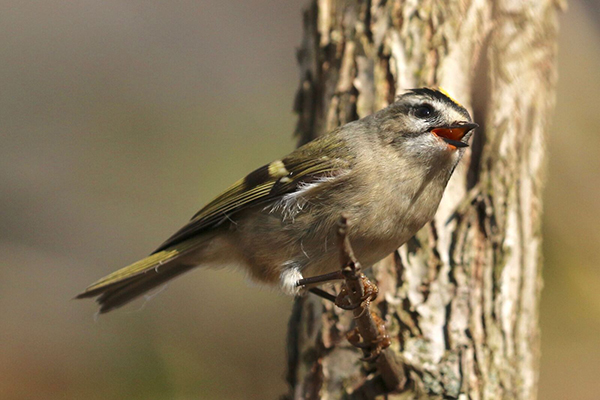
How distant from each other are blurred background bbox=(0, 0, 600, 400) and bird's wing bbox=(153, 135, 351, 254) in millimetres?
1419

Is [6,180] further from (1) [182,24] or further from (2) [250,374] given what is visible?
(2) [250,374]

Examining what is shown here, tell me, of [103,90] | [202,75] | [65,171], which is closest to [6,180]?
[65,171]

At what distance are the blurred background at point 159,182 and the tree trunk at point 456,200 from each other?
1.02m

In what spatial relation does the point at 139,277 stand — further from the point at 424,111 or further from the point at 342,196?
the point at 424,111

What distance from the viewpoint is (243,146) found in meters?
5.22

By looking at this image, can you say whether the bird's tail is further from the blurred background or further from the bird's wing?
the blurred background

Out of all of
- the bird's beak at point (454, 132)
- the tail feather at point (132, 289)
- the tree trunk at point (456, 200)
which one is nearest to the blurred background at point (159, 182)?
the tree trunk at point (456, 200)

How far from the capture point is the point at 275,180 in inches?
109

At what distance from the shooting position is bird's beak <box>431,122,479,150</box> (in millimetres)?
2445

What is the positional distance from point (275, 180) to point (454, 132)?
82 centimetres

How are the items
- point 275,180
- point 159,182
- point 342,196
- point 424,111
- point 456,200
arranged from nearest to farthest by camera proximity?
point 342,196
point 424,111
point 275,180
point 456,200
point 159,182

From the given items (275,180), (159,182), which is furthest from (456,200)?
(159,182)

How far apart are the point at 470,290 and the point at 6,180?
401 cm

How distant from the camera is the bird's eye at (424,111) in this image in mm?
2553
